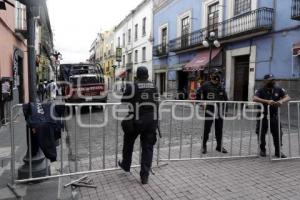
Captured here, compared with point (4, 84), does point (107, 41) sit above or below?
above

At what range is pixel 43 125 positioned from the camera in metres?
4.26

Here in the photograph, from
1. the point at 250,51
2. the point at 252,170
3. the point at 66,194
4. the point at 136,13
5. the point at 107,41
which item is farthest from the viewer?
the point at 107,41

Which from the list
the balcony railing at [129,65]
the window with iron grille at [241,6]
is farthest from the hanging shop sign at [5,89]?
the balcony railing at [129,65]

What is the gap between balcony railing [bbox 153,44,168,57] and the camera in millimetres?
25630

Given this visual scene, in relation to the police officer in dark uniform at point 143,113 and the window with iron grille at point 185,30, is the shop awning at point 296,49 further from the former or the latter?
the window with iron grille at point 185,30

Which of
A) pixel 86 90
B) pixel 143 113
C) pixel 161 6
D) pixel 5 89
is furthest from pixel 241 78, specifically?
pixel 143 113

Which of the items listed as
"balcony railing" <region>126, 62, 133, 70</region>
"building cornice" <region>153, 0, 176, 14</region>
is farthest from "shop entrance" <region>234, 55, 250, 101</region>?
"balcony railing" <region>126, 62, 133, 70</region>

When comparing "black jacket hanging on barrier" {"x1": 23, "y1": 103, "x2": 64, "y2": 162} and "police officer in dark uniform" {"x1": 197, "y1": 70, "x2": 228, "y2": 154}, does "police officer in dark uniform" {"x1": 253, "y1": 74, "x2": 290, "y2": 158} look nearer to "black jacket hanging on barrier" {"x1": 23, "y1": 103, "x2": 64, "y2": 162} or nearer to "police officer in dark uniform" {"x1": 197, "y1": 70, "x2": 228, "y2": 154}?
"police officer in dark uniform" {"x1": 197, "y1": 70, "x2": 228, "y2": 154}

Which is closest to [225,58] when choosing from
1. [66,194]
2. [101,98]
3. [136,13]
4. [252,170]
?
[101,98]

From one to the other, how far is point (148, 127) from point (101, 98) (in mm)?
11305

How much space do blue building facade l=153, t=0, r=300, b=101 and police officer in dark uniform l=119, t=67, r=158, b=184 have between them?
9392 mm

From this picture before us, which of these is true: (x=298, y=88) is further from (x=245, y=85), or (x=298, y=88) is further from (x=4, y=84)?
(x=4, y=84)

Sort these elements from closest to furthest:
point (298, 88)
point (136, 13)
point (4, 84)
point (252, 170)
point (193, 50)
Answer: point (252, 170)
point (4, 84)
point (298, 88)
point (193, 50)
point (136, 13)

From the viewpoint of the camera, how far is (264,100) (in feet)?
19.7
